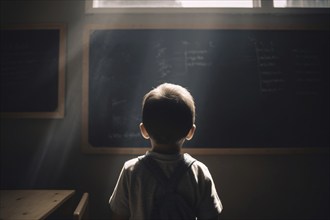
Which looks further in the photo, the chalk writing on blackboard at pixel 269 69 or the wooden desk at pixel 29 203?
the chalk writing on blackboard at pixel 269 69

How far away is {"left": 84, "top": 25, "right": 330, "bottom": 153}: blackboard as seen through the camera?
6.94 feet

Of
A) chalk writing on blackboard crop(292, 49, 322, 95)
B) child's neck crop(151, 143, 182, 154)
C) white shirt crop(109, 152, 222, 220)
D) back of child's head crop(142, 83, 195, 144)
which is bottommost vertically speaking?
white shirt crop(109, 152, 222, 220)

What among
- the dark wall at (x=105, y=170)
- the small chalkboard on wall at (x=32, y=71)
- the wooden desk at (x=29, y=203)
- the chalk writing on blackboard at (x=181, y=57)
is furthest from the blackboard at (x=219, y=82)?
the wooden desk at (x=29, y=203)

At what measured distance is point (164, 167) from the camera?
3.44 feet

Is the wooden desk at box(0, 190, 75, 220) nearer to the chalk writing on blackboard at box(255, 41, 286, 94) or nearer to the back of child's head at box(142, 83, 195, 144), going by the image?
the back of child's head at box(142, 83, 195, 144)

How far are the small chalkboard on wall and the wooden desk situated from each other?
2.14 feet

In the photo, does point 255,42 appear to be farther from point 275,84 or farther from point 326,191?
point 326,191

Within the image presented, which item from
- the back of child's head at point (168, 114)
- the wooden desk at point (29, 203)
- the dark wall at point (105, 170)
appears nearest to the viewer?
the back of child's head at point (168, 114)

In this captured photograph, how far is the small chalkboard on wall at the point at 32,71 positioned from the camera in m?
2.12

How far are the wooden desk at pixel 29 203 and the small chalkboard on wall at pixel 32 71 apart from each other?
0.65 metres

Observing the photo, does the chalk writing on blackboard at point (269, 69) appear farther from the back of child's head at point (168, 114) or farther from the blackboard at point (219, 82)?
the back of child's head at point (168, 114)

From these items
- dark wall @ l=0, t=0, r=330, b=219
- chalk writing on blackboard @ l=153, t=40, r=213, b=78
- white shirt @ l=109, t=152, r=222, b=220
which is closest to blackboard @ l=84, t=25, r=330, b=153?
chalk writing on blackboard @ l=153, t=40, r=213, b=78

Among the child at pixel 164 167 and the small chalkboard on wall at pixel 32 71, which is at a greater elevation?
the small chalkboard on wall at pixel 32 71

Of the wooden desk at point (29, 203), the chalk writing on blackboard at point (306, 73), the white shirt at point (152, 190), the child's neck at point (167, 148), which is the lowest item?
the wooden desk at point (29, 203)
